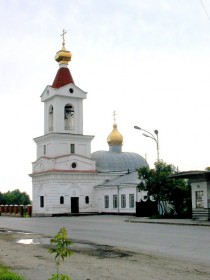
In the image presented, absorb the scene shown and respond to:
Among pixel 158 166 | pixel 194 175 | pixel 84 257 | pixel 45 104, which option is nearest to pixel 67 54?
pixel 45 104

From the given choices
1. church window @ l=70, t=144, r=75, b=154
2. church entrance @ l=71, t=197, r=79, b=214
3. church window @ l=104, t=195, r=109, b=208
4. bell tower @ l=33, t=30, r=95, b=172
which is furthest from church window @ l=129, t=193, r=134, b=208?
church window @ l=70, t=144, r=75, b=154

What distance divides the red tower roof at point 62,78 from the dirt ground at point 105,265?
1644 inches

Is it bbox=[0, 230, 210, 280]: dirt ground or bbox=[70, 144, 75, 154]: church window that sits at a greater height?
bbox=[70, 144, 75, 154]: church window

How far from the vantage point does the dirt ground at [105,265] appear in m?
9.47

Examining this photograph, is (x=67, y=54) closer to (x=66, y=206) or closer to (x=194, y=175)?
(x=66, y=206)

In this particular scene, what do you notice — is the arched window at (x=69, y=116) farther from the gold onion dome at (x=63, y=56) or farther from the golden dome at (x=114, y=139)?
the golden dome at (x=114, y=139)

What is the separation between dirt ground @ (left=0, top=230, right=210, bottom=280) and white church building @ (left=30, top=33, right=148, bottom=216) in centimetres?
3540

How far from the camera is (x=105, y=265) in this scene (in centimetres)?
1097

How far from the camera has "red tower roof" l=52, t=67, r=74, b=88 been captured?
5506cm

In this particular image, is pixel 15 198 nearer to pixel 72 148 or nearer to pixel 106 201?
pixel 72 148

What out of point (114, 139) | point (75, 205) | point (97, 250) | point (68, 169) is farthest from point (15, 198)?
point (97, 250)

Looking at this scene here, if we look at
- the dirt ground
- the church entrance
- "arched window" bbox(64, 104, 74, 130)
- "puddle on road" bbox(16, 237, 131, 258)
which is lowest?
"puddle on road" bbox(16, 237, 131, 258)

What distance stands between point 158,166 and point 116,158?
22560 mm

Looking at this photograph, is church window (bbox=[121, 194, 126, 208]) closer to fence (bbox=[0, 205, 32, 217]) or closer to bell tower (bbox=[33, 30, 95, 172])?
bell tower (bbox=[33, 30, 95, 172])
